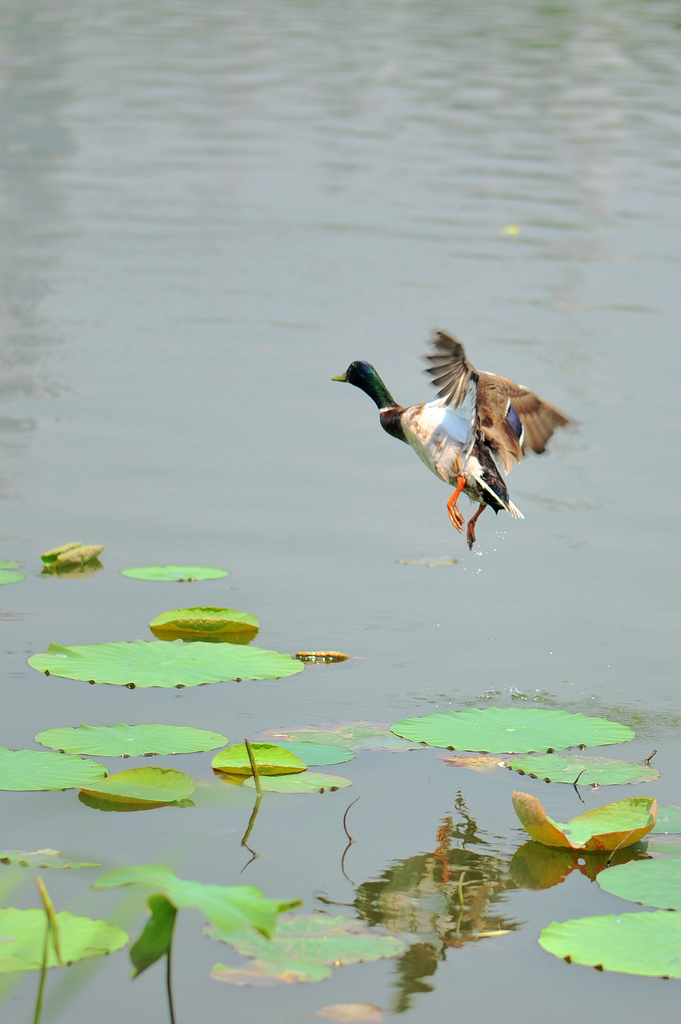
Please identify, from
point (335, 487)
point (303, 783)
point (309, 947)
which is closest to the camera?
point (309, 947)

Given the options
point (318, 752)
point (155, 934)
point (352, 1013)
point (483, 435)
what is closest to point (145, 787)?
point (318, 752)

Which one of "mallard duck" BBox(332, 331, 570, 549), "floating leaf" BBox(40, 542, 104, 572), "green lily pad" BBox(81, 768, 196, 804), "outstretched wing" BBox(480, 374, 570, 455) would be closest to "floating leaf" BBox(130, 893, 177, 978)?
"green lily pad" BBox(81, 768, 196, 804)

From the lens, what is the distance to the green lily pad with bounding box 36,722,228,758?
4113mm

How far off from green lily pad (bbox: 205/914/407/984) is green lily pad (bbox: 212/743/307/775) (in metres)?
0.75

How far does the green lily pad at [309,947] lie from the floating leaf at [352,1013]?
0.07m

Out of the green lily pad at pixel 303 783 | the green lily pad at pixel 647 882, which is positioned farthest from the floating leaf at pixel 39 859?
the green lily pad at pixel 647 882

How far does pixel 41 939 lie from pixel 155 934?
2.26ft

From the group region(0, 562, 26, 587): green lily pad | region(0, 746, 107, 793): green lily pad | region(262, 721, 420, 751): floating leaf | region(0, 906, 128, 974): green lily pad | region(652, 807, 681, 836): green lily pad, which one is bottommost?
region(0, 562, 26, 587): green lily pad

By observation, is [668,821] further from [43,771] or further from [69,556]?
[69,556]

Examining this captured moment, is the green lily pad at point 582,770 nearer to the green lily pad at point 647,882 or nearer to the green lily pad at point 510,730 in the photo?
the green lily pad at point 510,730

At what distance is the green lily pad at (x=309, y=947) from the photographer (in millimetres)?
3133

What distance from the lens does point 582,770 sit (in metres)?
4.19

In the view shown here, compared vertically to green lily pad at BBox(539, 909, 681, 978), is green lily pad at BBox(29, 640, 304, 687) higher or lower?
lower

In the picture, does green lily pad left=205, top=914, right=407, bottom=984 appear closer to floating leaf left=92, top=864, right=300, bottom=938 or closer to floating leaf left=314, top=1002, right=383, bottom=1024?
floating leaf left=314, top=1002, right=383, bottom=1024
